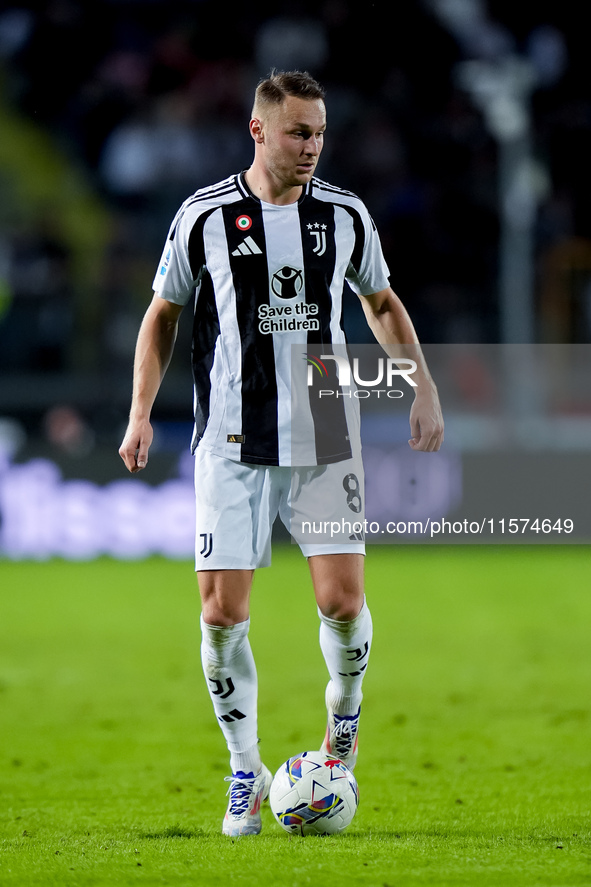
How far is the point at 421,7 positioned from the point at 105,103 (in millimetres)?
3956

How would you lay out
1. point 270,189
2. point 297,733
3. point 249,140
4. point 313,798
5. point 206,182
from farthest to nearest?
point 249,140 < point 206,182 < point 297,733 < point 270,189 < point 313,798

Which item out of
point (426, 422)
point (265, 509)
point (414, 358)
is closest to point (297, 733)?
point (265, 509)

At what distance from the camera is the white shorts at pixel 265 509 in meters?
3.81

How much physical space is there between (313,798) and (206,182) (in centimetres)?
1030

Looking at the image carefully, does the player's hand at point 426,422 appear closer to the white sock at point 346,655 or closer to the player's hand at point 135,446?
the white sock at point 346,655

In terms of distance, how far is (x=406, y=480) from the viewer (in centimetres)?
1034

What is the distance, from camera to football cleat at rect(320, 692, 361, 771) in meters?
4.02

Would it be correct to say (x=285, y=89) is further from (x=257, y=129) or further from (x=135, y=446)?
(x=135, y=446)

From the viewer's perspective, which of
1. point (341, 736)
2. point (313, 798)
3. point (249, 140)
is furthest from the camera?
point (249, 140)

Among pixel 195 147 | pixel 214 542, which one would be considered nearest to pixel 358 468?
pixel 214 542

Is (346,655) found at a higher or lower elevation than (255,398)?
lower

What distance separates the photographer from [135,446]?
381 cm

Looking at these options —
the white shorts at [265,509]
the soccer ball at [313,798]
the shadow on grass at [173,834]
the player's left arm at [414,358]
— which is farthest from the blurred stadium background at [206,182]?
the shadow on grass at [173,834]

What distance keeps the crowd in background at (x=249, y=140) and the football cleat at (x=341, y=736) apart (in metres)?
8.57
